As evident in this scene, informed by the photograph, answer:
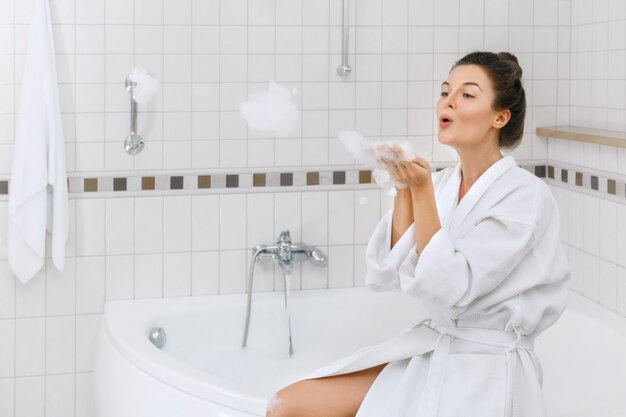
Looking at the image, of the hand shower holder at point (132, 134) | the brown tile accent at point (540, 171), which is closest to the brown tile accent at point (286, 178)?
the hand shower holder at point (132, 134)

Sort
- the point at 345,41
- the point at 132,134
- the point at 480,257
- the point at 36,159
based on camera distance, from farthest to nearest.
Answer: the point at 345,41
the point at 132,134
the point at 36,159
the point at 480,257

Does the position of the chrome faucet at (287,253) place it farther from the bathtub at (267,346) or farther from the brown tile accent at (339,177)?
the brown tile accent at (339,177)

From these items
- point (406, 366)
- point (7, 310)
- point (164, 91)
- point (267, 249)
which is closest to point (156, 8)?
point (164, 91)

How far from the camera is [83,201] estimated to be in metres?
2.94

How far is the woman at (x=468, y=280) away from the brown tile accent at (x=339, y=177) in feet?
3.49

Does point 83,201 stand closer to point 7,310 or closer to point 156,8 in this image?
point 7,310

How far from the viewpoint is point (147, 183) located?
297 centimetres

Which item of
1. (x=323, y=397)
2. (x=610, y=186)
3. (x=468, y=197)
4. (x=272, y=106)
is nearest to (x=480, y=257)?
(x=468, y=197)

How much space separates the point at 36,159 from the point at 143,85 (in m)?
0.42

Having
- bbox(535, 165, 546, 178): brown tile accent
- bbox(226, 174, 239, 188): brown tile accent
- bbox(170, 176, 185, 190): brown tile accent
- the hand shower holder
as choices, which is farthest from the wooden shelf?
the hand shower holder

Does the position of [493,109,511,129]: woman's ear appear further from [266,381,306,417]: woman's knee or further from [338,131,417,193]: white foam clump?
[266,381,306,417]: woman's knee

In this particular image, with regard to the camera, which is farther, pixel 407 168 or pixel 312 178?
pixel 312 178

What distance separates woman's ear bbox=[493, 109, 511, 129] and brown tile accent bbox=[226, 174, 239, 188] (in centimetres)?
120

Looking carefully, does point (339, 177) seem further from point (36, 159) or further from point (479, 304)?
point (479, 304)
